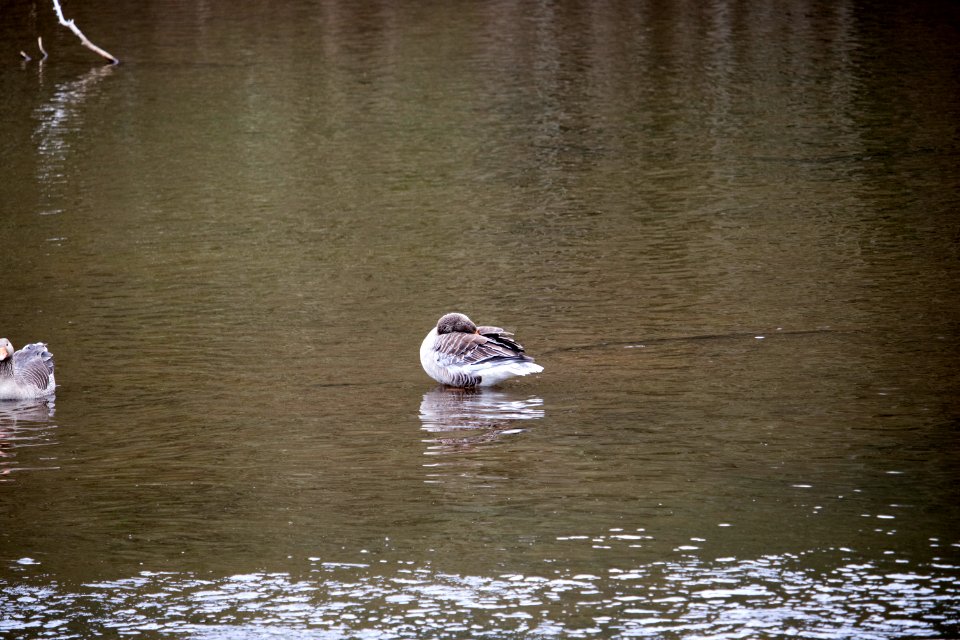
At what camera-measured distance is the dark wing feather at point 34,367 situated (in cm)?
1124

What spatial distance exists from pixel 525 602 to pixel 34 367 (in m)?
5.40

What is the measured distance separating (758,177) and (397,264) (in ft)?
19.0

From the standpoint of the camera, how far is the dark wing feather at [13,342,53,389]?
11.2 m

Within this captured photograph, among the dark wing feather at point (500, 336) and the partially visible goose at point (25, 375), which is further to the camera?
the partially visible goose at point (25, 375)

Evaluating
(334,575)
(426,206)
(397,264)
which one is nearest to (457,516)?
(334,575)

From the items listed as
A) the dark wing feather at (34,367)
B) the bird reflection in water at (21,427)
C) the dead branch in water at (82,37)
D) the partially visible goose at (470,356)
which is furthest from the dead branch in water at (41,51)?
the partially visible goose at (470,356)

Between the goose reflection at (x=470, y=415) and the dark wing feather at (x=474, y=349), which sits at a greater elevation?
the dark wing feather at (x=474, y=349)

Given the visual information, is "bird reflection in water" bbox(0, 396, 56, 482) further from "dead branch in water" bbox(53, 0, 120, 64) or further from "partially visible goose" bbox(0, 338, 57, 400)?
"dead branch in water" bbox(53, 0, 120, 64)

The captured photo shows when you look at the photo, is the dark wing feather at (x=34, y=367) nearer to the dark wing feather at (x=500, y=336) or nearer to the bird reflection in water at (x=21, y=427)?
the bird reflection in water at (x=21, y=427)

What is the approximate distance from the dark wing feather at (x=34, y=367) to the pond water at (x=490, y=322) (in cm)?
25

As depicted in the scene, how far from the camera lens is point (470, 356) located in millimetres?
11070

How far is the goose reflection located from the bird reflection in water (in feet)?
8.85

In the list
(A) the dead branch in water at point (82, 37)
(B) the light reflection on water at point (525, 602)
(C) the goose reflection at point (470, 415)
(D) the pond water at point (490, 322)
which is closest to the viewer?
(B) the light reflection on water at point (525, 602)

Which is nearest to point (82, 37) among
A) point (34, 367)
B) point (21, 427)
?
point (34, 367)
